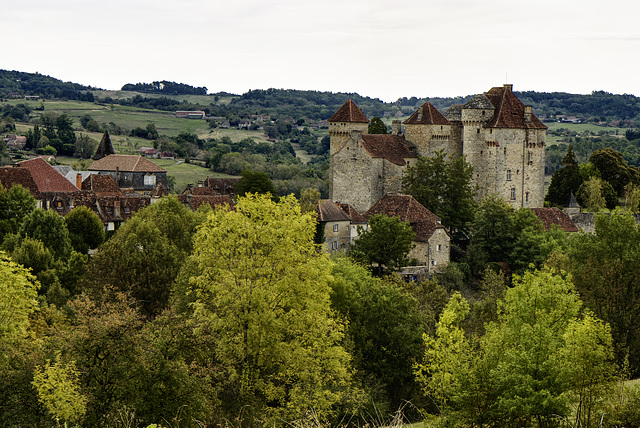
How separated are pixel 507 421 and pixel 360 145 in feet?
147

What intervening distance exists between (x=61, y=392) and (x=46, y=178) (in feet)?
173

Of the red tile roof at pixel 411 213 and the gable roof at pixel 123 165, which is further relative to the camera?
the gable roof at pixel 123 165

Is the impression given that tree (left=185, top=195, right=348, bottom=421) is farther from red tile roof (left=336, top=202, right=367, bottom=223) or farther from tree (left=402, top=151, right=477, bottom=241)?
tree (left=402, top=151, right=477, bottom=241)

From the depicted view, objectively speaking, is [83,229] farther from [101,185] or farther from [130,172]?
[130,172]

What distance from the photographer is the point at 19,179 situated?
6438 cm

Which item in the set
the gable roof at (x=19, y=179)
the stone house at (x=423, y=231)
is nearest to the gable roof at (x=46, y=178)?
the gable roof at (x=19, y=179)

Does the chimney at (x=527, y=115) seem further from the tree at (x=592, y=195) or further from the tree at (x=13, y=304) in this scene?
the tree at (x=13, y=304)

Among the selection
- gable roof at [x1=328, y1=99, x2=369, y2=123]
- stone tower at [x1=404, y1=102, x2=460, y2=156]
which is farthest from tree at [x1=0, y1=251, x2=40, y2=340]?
stone tower at [x1=404, y1=102, x2=460, y2=156]

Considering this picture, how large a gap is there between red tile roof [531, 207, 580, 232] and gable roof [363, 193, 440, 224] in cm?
1013

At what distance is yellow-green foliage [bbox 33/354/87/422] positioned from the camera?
19250mm

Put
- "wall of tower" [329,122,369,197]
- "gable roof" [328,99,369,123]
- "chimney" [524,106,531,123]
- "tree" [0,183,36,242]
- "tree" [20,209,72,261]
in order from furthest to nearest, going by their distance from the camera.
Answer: "chimney" [524,106,531,123] < "gable roof" [328,99,369,123] < "wall of tower" [329,122,369,197] < "tree" [0,183,36,242] < "tree" [20,209,72,261]

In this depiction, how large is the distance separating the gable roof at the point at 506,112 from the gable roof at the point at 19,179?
3839 centimetres

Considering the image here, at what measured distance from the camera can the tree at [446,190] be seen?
61.0 m

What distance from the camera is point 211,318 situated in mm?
26703
